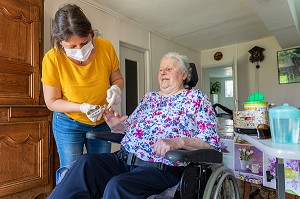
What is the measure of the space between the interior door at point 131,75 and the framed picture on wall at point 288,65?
8.84 ft

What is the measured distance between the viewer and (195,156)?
0.85 m

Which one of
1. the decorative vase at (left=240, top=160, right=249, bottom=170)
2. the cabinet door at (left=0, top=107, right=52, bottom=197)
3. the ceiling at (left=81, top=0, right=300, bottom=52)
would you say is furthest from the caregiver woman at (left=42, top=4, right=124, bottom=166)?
the ceiling at (left=81, top=0, right=300, bottom=52)

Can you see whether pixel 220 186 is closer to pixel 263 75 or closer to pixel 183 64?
pixel 183 64

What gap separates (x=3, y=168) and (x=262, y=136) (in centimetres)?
169

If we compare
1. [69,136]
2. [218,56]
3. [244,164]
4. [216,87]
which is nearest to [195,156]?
[69,136]

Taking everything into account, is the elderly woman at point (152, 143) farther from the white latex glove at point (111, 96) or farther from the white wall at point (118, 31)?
the white wall at point (118, 31)

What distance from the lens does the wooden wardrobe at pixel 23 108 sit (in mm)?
1619

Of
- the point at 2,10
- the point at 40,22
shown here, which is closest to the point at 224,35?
the point at 40,22

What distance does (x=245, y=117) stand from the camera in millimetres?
1172

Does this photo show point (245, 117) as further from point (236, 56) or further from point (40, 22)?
point (236, 56)

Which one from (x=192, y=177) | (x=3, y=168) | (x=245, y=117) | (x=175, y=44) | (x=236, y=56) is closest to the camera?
(x=192, y=177)

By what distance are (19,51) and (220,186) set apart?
1716mm

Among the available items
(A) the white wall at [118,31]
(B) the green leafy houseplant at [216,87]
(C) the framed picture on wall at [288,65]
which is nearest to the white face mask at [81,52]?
(A) the white wall at [118,31]

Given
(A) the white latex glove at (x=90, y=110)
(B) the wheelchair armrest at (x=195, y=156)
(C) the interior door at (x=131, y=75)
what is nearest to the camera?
(B) the wheelchair armrest at (x=195, y=156)
